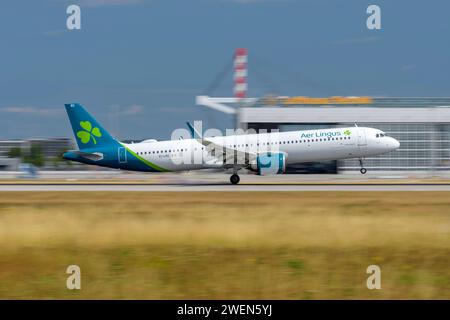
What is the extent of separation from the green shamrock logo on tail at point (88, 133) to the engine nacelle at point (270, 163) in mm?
13320

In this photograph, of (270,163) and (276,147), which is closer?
(270,163)

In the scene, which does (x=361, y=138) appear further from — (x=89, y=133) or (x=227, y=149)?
(x=89, y=133)

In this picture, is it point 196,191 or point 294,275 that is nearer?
point 294,275

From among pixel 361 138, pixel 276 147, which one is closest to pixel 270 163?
pixel 276 147

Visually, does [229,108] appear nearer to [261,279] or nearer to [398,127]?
[398,127]

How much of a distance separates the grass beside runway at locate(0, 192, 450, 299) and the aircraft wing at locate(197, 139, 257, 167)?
22.5 meters

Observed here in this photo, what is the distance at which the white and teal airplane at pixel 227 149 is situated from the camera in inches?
2146

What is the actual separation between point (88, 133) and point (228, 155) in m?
11.8

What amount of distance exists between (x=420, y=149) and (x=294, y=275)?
84.0 metres

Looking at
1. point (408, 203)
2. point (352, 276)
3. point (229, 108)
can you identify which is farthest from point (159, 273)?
point (229, 108)

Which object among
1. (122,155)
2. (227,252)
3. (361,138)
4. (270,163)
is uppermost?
(361,138)

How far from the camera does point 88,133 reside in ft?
Answer: 188
